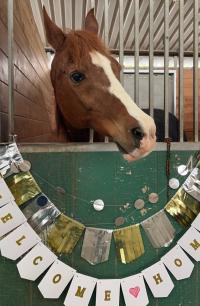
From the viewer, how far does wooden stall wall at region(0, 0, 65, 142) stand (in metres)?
1.10

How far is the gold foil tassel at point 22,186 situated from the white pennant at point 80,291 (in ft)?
0.85

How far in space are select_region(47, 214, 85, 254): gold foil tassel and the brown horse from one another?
0.84ft

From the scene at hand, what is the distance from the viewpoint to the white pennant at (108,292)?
93cm

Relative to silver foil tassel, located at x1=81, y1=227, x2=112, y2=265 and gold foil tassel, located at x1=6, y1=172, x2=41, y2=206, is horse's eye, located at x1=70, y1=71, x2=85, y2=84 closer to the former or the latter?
gold foil tassel, located at x1=6, y1=172, x2=41, y2=206

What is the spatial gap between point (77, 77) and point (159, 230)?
1.67 ft

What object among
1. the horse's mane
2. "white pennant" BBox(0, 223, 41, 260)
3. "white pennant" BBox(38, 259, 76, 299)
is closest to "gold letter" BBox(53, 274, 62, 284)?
"white pennant" BBox(38, 259, 76, 299)

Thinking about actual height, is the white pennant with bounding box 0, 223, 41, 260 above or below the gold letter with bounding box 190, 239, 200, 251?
above

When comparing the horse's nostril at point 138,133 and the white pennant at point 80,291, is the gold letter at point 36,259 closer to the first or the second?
the white pennant at point 80,291

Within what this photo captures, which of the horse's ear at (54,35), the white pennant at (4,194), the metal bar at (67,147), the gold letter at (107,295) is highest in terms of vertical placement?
the horse's ear at (54,35)

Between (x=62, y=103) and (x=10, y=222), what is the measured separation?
1.20 feet

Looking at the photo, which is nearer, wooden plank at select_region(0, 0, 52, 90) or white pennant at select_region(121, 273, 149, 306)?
white pennant at select_region(121, 273, 149, 306)

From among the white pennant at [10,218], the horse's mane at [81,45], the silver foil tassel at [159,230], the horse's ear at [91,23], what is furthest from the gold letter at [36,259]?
the horse's ear at [91,23]

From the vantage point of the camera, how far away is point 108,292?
0.94m

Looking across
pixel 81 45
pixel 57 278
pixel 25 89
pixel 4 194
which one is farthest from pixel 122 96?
pixel 25 89
